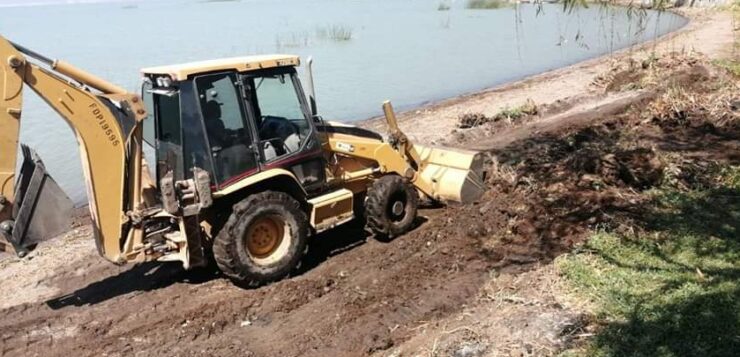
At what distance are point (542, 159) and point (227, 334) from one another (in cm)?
539

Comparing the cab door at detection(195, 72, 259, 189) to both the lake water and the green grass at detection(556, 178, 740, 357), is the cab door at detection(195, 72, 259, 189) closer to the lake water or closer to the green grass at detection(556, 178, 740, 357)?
the green grass at detection(556, 178, 740, 357)

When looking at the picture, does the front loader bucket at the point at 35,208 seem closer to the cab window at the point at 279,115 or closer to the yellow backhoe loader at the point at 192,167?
the yellow backhoe loader at the point at 192,167

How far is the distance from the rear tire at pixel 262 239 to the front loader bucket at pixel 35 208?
4.70 feet

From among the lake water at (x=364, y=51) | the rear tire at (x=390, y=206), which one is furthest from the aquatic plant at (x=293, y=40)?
the rear tire at (x=390, y=206)

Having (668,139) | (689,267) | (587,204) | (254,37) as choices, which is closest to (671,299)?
(689,267)

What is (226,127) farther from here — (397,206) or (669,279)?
(669,279)

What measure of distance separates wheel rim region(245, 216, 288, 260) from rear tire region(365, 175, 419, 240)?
121 centimetres

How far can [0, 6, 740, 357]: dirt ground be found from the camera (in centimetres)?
551

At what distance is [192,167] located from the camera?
247 inches

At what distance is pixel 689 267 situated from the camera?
5648mm

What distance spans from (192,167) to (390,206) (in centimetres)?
238

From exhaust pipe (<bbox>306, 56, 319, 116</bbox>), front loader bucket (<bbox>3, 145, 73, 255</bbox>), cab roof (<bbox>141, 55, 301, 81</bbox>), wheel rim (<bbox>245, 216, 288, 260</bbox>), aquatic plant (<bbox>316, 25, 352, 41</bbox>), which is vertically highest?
cab roof (<bbox>141, 55, 301, 81</bbox>)

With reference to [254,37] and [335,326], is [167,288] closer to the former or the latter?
[335,326]

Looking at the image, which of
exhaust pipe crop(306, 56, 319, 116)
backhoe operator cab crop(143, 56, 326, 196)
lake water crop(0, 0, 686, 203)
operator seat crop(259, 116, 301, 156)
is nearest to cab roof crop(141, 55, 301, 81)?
backhoe operator cab crop(143, 56, 326, 196)
